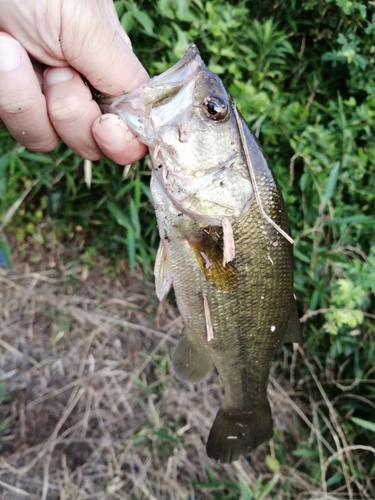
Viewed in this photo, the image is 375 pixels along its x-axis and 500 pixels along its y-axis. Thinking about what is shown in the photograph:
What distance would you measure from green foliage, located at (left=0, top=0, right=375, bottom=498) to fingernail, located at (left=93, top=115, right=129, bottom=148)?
0.90 meters

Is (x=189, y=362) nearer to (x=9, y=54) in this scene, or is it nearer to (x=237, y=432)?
(x=237, y=432)

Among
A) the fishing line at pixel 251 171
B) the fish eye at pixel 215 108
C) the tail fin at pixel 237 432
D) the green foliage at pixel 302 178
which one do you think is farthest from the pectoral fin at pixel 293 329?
the fish eye at pixel 215 108

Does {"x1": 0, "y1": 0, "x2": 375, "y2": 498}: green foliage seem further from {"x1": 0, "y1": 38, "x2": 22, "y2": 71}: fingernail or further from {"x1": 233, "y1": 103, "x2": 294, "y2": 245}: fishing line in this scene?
{"x1": 0, "y1": 38, "x2": 22, "y2": 71}: fingernail

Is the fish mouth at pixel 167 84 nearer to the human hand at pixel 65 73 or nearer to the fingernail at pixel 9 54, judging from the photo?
the human hand at pixel 65 73

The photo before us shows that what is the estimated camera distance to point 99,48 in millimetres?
1062

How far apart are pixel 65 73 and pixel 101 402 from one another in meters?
1.71

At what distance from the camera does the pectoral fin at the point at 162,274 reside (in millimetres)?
1343

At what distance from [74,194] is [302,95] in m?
1.35

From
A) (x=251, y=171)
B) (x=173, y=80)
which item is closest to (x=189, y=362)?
(x=251, y=171)

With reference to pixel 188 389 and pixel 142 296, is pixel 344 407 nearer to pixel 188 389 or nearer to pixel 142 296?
pixel 188 389

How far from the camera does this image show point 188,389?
2355 millimetres

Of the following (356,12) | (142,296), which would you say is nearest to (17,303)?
(142,296)

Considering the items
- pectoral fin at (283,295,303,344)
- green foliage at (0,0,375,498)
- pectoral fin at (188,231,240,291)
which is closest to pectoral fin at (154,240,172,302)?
pectoral fin at (188,231,240,291)

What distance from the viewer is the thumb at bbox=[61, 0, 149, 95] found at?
1.01 metres
